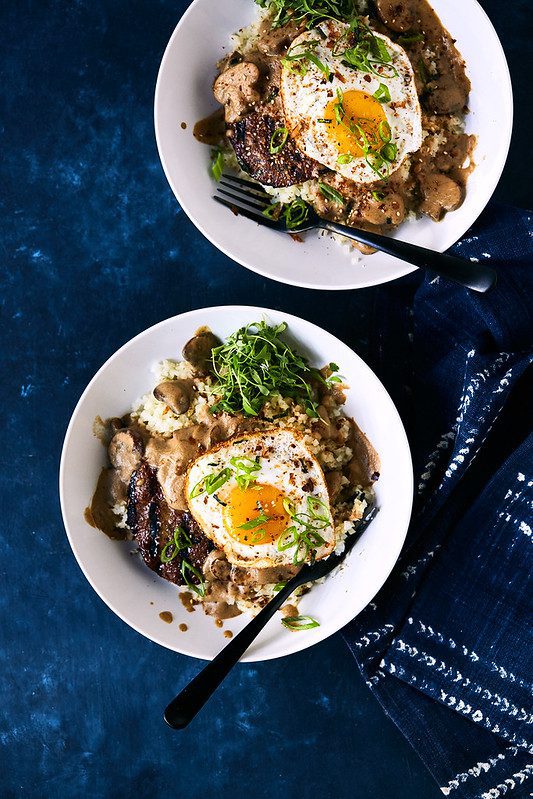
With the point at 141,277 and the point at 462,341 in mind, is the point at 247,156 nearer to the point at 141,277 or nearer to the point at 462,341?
the point at 141,277

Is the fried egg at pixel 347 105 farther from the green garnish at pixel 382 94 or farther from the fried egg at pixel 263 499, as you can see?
the fried egg at pixel 263 499

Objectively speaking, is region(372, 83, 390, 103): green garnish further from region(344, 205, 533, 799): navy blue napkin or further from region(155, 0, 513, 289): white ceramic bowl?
region(344, 205, 533, 799): navy blue napkin

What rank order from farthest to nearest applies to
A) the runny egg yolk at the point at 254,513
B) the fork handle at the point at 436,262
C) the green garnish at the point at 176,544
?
1. the green garnish at the point at 176,544
2. the runny egg yolk at the point at 254,513
3. the fork handle at the point at 436,262

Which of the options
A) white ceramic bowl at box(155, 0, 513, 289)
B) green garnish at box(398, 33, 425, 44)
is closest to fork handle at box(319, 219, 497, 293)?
white ceramic bowl at box(155, 0, 513, 289)

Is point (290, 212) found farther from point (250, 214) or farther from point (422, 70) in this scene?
point (422, 70)

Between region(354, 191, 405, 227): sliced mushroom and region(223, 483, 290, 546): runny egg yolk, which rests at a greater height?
region(354, 191, 405, 227): sliced mushroom

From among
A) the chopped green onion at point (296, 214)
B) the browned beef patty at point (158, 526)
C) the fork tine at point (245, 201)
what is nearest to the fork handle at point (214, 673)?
the browned beef patty at point (158, 526)

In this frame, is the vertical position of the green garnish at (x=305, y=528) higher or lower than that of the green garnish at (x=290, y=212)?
lower
